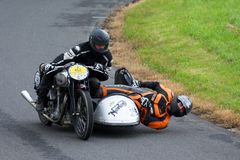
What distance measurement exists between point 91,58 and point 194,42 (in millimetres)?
8028

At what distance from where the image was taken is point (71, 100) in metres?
11.2

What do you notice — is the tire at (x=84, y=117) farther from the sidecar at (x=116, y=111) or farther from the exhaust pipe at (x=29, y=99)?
the exhaust pipe at (x=29, y=99)

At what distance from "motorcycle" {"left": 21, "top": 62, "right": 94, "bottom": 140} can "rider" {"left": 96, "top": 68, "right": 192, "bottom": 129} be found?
472 mm

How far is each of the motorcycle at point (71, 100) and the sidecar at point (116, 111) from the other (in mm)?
292

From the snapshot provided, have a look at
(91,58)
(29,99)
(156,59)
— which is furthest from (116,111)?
(156,59)

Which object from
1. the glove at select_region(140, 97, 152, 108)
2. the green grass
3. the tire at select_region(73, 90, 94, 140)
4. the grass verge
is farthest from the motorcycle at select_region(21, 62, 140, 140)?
the green grass

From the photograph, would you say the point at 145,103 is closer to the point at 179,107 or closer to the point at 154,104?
the point at 154,104

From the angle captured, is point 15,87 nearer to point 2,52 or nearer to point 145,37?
point 2,52

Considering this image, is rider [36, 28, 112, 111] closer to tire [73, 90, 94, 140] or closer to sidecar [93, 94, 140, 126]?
sidecar [93, 94, 140, 126]

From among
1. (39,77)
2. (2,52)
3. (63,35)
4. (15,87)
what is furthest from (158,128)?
(63,35)

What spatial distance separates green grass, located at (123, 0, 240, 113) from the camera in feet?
49.3

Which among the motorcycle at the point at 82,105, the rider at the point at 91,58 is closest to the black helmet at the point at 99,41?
the rider at the point at 91,58

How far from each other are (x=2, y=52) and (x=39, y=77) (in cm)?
683

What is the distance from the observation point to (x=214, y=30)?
20.3 m
